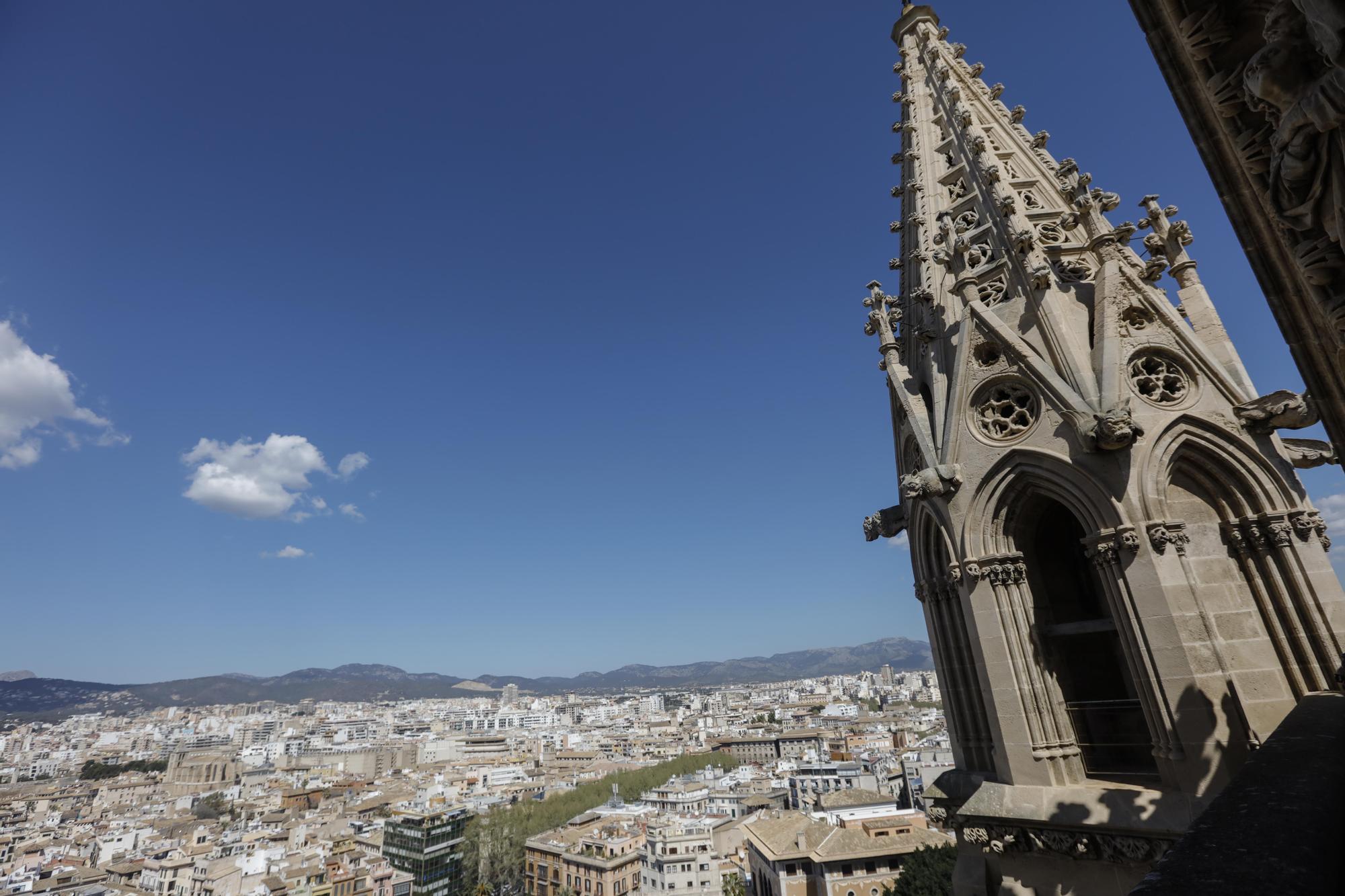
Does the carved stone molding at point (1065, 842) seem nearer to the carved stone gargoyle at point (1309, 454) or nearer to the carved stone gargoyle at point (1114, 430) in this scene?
the carved stone gargoyle at point (1114, 430)

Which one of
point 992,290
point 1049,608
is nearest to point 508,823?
point 1049,608

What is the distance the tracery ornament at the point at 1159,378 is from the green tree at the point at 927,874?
78.8ft

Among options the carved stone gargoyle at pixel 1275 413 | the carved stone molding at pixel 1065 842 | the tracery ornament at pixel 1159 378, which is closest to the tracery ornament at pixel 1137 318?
the tracery ornament at pixel 1159 378

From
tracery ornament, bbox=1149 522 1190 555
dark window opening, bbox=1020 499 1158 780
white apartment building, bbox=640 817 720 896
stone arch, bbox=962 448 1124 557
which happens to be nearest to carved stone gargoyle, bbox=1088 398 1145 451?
stone arch, bbox=962 448 1124 557

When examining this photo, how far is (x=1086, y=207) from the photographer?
318 inches

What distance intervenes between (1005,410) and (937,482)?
1188 millimetres

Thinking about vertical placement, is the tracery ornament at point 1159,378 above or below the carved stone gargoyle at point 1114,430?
above

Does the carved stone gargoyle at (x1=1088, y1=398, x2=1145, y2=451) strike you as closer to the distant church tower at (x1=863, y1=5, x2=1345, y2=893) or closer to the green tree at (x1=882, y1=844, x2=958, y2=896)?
the distant church tower at (x1=863, y1=5, x2=1345, y2=893)

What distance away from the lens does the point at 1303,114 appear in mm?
2814

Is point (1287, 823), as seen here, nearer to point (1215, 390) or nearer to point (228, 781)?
point (1215, 390)

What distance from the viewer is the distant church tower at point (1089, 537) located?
6039 mm

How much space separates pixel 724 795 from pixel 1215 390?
77.0m

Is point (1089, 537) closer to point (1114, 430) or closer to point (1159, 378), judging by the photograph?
point (1114, 430)

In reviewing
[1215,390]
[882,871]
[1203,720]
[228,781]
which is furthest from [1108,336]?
[228,781]
